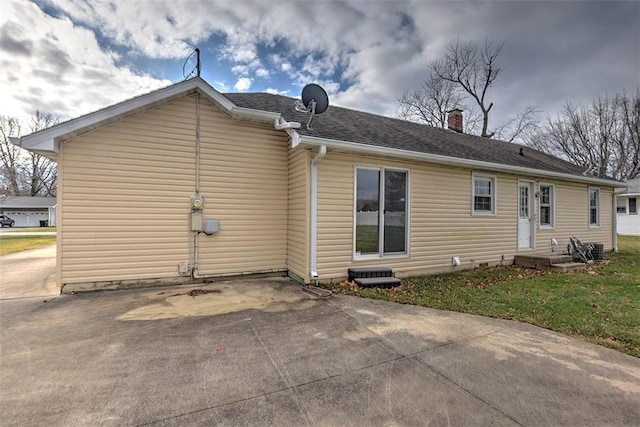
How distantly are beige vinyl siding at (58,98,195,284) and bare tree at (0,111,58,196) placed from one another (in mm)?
36179

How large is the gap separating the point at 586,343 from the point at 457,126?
1133 cm

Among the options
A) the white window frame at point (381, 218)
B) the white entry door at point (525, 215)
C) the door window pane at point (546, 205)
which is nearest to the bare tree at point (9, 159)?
the white window frame at point (381, 218)

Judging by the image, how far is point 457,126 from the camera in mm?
12938

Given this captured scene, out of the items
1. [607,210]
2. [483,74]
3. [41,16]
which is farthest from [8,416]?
[483,74]

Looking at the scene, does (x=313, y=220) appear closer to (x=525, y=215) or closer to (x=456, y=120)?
(x=525, y=215)

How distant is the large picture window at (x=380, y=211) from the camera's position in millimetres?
6359

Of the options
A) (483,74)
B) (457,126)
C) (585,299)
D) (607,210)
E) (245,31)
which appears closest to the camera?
(585,299)

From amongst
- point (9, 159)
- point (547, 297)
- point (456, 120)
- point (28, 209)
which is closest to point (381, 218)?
point (547, 297)

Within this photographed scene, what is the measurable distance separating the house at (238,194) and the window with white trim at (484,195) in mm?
380

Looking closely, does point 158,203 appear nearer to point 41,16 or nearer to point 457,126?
point 41,16

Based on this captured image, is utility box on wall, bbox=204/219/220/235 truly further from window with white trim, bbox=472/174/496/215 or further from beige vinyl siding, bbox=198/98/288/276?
window with white trim, bbox=472/174/496/215

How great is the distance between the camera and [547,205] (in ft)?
31.8

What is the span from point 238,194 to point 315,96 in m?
2.75

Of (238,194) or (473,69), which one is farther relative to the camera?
(473,69)
